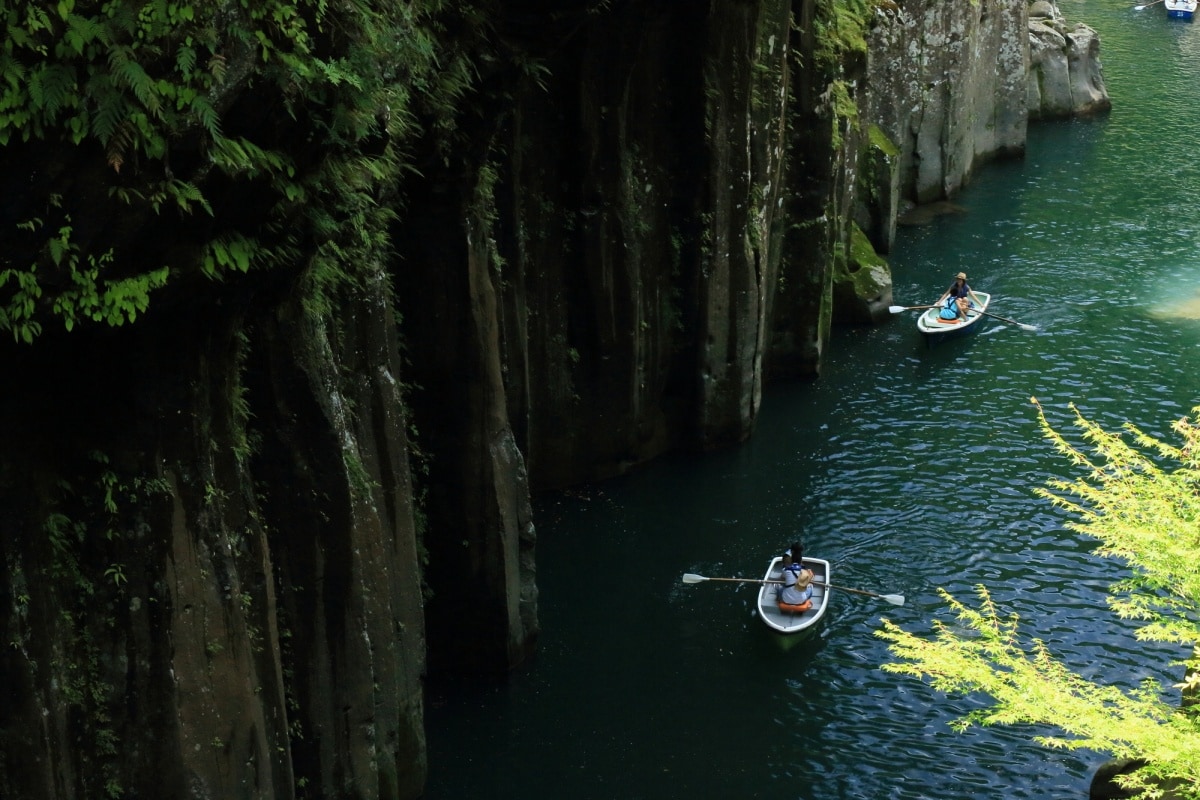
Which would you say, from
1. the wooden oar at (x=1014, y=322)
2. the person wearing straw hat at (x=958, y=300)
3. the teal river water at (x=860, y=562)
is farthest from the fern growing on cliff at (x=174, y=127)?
the wooden oar at (x=1014, y=322)

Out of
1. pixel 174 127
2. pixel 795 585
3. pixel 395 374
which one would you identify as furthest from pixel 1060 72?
pixel 174 127

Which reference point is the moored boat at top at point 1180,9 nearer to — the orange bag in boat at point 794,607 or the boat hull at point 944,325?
the boat hull at point 944,325

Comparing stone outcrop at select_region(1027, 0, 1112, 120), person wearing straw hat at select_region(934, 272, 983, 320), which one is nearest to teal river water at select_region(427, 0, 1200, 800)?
person wearing straw hat at select_region(934, 272, 983, 320)

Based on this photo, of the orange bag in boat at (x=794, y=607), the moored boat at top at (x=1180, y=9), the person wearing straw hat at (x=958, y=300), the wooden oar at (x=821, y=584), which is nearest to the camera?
the orange bag in boat at (x=794, y=607)

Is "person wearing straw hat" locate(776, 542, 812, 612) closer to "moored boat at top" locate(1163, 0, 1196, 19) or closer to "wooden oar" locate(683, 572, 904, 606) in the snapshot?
"wooden oar" locate(683, 572, 904, 606)

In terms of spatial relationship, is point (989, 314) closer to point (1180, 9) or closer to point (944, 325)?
point (944, 325)

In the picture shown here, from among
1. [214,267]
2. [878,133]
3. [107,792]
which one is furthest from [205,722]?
[878,133]

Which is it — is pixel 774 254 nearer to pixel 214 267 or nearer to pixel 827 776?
pixel 827 776
